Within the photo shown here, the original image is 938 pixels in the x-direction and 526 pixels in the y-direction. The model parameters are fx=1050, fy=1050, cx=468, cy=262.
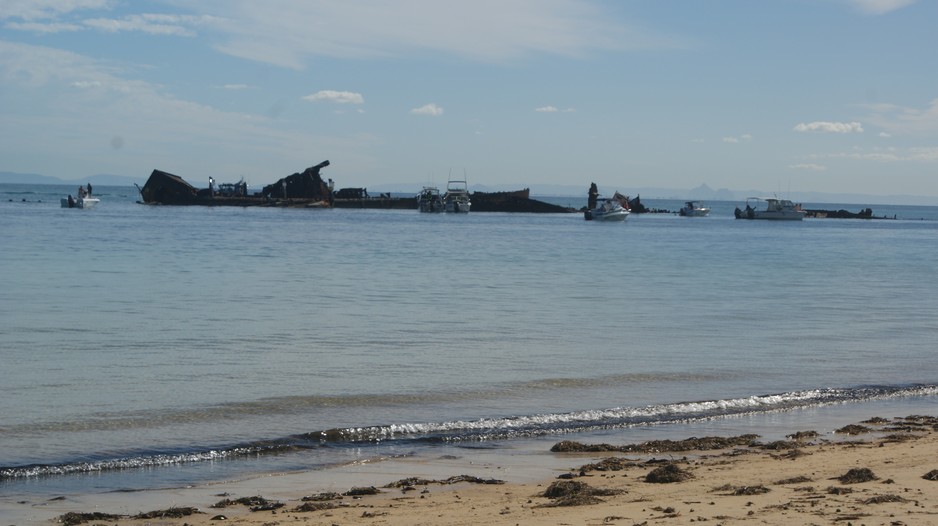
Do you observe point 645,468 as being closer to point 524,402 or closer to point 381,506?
point 381,506

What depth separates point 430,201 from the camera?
135m

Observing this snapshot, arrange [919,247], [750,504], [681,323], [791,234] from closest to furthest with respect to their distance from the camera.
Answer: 1. [750,504]
2. [681,323]
3. [919,247]
4. [791,234]

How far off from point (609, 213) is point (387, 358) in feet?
335

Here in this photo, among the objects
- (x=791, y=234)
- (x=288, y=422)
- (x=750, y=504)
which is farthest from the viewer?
(x=791, y=234)

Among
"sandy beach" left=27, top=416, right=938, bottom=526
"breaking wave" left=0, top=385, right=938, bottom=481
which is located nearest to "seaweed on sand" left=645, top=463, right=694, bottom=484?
"sandy beach" left=27, top=416, right=938, bottom=526

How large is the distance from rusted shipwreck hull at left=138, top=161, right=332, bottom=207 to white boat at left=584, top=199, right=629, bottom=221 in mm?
33615

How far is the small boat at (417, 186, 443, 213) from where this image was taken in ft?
439

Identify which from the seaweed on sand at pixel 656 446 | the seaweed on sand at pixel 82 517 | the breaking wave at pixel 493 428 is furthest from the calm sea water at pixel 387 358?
the seaweed on sand at pixel 82 517

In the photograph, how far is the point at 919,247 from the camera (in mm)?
80125

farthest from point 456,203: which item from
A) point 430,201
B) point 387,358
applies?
point 387,358

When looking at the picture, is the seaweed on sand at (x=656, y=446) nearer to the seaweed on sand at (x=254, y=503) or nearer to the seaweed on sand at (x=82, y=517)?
the seaweed on sand at (x=254, y=503)

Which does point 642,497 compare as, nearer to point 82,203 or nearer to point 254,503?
point 254,503

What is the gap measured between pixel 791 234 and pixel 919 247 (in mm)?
21966

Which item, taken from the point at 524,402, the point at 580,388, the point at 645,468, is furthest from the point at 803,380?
the point at 645,468
